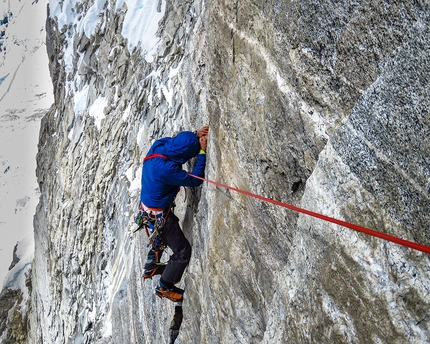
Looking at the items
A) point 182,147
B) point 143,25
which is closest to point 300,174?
point 182,147

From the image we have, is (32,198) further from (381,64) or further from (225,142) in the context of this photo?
(381,64)

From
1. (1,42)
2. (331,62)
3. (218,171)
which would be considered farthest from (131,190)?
(1,42)

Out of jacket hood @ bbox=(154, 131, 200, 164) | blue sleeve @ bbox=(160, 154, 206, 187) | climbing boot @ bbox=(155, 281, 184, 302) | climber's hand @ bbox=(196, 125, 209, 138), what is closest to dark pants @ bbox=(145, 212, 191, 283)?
climbing boot @ bbox=(155, 281, 184, 302)

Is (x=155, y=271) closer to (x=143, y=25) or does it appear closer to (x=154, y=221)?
(x=154, y=221)

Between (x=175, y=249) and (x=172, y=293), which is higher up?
(x=175, y=249)

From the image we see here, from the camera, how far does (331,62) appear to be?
10.4 ft

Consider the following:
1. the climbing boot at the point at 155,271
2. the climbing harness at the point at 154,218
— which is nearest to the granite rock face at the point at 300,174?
the climbing harness at the point at 154,218

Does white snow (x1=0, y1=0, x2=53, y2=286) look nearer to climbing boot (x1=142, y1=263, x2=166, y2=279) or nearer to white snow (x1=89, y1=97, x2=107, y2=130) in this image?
white snow (x1=89, y1=97, x2=107, y2=130)

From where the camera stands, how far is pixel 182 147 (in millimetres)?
5496

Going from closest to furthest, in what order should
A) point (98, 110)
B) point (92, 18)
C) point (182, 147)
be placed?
1. point (182, 147)
2. point (98, 110)
3. point (92, 18)

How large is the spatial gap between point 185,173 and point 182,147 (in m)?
0.34

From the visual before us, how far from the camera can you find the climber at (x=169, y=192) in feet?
18.4

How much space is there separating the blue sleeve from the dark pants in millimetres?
1027

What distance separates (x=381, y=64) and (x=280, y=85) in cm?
115
